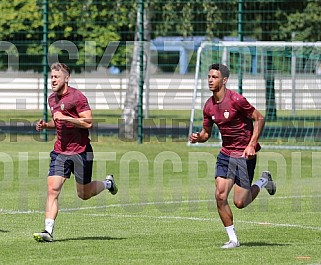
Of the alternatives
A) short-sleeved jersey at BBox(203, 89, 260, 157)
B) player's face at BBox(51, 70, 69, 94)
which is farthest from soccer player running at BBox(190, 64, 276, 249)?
player's face at BBox(51, 70, 69, 94)

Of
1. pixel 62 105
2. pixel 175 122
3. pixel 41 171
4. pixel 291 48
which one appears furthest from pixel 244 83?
pixel 62 105

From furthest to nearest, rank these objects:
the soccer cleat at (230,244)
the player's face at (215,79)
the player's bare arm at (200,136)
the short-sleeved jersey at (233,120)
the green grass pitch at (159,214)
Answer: the player's bare arm at (200,136) < the short-sleeved jersey at (233,120) < the player's face at (215,79) < the soccer cleat at (230,244) < the green grass pitch at (159,214)

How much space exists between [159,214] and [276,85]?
16.0 meters

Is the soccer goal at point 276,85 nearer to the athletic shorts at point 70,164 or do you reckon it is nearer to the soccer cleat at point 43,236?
the athletic shorts at point 70,164

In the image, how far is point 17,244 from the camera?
465 inches

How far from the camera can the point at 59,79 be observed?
40.4 feet

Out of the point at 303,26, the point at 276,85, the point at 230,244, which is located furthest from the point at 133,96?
the point at 230,244

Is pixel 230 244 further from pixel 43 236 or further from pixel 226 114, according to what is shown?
pixel 43 236

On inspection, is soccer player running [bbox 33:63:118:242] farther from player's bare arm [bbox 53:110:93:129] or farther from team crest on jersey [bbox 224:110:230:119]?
team crest on jersey [bbox 224:110:230:119]

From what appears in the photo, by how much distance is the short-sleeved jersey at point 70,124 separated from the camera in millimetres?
12398

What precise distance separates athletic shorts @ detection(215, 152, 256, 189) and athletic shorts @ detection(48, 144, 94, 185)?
66.2 inches

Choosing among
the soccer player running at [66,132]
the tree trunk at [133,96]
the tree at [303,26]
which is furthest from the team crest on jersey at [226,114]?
the tree at [303,26]

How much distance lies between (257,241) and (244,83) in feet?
53.5

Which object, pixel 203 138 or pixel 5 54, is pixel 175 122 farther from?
pixel 203 138
